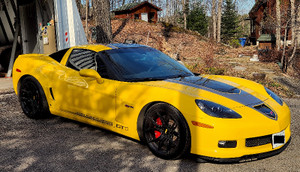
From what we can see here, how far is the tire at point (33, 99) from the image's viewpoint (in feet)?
16.1

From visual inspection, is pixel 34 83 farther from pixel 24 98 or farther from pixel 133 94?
pixel 133 94

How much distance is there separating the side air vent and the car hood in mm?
62

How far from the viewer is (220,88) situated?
12.2 ft

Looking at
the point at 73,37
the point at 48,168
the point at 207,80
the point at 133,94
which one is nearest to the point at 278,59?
the point at 73,37

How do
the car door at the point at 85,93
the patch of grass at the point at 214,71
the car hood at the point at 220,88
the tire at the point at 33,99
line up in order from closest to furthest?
the car hood at the point at 220,88, the car door at the point at 85,93, the tire at the point at 33,99, the patch of grass at the point at 214,71

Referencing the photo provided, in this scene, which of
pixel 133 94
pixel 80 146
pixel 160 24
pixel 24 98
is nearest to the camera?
pixel 133 94

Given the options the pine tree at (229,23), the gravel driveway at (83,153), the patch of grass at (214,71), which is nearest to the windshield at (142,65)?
the gravel driveway at (83,153)

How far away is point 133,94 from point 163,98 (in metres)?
0.47

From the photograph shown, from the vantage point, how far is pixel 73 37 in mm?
9617

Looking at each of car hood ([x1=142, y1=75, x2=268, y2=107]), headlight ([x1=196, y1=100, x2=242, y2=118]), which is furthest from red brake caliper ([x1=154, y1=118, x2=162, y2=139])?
headlight ([x1=196, y1=100, x2=242, y2=118])

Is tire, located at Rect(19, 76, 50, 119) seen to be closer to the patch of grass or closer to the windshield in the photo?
the windshield

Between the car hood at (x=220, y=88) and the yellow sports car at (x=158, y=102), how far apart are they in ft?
0.04

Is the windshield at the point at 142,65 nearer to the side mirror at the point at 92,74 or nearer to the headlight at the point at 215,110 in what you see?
the side mirror at the point at 92,74

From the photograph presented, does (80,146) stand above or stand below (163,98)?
below
